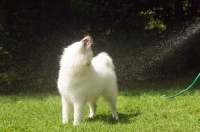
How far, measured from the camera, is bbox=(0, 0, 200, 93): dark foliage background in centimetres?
973

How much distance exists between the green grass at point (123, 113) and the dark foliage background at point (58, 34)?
1.09m

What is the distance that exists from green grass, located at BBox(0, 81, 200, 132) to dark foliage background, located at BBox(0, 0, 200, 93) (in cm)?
109

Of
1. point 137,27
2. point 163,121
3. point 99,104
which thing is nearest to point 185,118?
point 163,121

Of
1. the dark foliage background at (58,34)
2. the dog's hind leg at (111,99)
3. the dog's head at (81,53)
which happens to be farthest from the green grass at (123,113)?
the dark foliage background at (58,34)

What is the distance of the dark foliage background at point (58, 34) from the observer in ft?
31.9

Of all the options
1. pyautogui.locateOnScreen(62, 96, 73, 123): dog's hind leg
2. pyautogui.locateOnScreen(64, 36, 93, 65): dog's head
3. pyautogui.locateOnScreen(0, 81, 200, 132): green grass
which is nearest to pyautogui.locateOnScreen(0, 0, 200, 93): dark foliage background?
pyautogui.locateOnScreen(0, 81, 200, 132): green grass

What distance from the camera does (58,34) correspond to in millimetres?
10141

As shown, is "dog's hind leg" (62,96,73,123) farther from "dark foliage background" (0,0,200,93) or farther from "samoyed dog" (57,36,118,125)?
"dark foliage background" (0,0,200,93)

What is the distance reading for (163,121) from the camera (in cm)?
557

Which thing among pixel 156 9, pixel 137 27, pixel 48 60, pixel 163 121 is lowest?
pixel 163 121

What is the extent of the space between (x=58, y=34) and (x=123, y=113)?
429 centimetres

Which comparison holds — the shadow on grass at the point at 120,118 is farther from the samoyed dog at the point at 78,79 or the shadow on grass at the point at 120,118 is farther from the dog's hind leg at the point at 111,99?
the samoyed dog at the point at 78,79

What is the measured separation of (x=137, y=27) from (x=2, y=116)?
490cm

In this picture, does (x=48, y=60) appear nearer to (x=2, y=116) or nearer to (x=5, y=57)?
(x=5, y=57)
